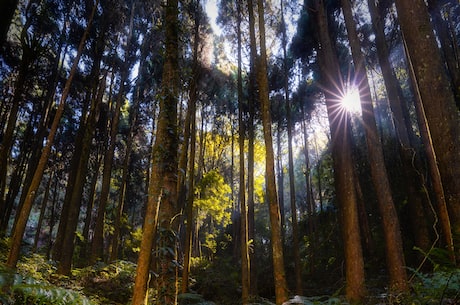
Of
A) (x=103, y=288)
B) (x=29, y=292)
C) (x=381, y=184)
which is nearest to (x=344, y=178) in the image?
(x=381, y=184)

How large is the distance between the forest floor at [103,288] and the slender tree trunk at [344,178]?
569mm

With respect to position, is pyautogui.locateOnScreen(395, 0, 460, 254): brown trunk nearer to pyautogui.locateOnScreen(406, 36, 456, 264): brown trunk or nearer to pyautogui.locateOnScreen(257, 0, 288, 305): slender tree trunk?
pyautogui.locateOnScreen(406, 36, 456, 264): brown trunk

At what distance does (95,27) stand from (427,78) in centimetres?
1313

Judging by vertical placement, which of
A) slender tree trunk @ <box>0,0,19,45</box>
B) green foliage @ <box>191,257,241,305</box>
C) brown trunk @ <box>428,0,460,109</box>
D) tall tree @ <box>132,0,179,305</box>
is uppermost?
brown trunk @ <box>428,0,460,109</box>

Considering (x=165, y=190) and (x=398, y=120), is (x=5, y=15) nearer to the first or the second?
(x=165, y=190)

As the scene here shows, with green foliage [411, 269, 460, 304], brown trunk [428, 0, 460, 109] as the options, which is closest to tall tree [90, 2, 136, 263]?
green foliage [411, 269, 460, 304]

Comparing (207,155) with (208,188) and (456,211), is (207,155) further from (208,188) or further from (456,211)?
(456,211)

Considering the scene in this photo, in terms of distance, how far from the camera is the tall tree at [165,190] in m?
3.88

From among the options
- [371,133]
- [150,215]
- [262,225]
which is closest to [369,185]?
[371,133]

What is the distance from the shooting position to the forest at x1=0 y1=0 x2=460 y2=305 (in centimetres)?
386

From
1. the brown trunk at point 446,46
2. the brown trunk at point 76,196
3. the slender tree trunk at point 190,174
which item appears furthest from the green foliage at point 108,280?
the brown trunk at point 446,46

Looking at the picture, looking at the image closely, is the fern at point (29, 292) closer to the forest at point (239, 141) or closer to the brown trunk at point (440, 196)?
the forest at point (239, 141)

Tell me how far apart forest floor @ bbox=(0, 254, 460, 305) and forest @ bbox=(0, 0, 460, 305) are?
4 cm

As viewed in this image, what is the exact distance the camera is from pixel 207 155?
22781mm
